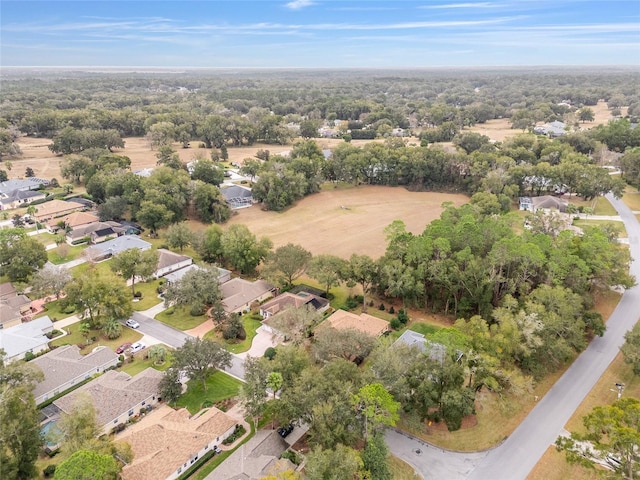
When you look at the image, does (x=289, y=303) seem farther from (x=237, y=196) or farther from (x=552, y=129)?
(x=552, y=129)

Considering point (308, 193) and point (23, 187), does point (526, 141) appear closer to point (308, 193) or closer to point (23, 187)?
point (308, 193)

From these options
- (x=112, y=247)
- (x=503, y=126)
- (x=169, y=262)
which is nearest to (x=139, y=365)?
(x=169, y=262)

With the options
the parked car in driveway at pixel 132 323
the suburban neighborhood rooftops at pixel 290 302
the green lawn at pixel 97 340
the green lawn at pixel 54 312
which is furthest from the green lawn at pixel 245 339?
the green lawn at pixel 54 312

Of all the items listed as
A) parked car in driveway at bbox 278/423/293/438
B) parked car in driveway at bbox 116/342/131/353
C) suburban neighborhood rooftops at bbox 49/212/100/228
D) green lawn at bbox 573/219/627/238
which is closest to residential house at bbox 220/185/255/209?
suburban neighborhood rooftops at bbox 49/212/100/228

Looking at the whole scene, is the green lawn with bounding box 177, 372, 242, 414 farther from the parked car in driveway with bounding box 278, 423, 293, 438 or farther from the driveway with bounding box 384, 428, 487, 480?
the driveway with bounding box 384, 428, 487, 480

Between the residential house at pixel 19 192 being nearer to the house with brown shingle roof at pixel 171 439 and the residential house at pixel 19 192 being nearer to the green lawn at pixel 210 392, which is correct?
the green lawn at pixel 210 392
